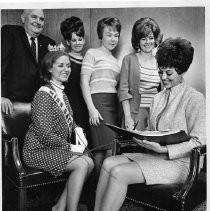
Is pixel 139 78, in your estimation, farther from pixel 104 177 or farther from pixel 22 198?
pixel 22 198

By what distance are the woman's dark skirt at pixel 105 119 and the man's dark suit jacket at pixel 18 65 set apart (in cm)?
29

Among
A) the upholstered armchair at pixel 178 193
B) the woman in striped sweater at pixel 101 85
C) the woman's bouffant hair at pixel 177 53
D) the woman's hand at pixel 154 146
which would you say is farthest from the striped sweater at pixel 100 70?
the upholstered armchair at pixel 178 193

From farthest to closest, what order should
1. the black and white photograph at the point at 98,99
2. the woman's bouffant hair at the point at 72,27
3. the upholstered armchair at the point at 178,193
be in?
the woman's bouffant hair at the point at 72,27 → the black and white photograph at the point at 98,99 → the upholstered armchair at the point at 178,193

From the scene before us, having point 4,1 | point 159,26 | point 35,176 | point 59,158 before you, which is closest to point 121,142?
point 59,158

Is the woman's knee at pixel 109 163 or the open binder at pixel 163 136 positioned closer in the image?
the open binder at pixel 163 136

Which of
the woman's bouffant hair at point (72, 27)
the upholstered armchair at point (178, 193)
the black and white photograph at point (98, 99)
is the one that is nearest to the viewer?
the upholstered armchair at point (178, 193)

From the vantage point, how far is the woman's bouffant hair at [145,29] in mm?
1455

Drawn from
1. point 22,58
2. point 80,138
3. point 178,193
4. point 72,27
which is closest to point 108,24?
point 72,27

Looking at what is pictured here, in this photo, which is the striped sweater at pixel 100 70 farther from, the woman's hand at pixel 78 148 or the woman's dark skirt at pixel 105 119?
the woman's hand at pixel 78 148

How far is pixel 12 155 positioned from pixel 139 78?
0.65 meters

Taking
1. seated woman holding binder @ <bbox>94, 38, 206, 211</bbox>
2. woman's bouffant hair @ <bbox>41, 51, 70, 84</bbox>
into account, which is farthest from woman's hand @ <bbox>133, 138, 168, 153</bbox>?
woman's bouffant hair @ <bbox>41, 51, 70, 84</bbox>

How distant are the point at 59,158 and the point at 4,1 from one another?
2.35 feet

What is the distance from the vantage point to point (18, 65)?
1512 millimetres

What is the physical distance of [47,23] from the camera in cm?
149
